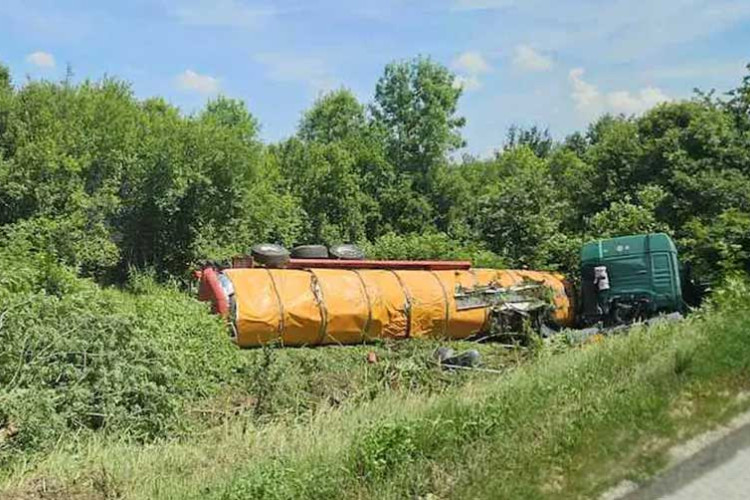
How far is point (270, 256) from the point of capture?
598 inches

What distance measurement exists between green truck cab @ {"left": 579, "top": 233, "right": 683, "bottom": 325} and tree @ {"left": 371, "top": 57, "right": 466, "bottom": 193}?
2117 cm

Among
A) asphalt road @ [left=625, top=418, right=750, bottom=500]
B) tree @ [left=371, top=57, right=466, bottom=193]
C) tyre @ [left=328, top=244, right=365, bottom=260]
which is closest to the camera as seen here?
asphalt road @ [left=625, top=418, right=750, bottom=500]

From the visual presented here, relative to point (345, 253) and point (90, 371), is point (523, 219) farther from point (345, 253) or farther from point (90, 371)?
point (90, 371)

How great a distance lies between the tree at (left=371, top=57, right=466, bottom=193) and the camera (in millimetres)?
37156

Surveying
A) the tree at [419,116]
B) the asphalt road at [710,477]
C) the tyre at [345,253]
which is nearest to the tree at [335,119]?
the tree at [419,116]

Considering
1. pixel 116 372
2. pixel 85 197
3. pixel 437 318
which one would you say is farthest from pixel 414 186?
pixel 116 372

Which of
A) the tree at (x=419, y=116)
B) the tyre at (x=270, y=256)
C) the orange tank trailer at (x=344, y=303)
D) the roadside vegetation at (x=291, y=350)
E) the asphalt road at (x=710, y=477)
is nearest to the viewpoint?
the asphalt road at (x=710, y=477)

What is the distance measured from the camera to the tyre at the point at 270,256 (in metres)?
15.1

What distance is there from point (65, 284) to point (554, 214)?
13848 mm

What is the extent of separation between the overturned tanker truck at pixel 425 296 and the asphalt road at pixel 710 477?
9.06 meters

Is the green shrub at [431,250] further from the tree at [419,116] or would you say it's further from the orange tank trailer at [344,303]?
the tree at [419,116]

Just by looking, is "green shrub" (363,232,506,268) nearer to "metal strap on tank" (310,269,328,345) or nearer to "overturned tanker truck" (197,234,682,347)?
"overturned tanker truck" (197,234,682,347)

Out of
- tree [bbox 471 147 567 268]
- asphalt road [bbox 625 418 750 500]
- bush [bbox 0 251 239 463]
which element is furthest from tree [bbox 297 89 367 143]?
asphalt road [bbox 625 418 750 500]

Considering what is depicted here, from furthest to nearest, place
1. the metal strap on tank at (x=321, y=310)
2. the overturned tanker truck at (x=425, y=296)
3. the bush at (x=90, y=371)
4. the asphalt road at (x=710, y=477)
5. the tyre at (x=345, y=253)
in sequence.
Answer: the tyre at (x=345, y=253) → the metal strap on tank at (x=321, y=310) → the overturned tanker truck at (x=425, y=296) → the bush at (x=90, y=371) → the asphalt road at (x=710, y=477)
